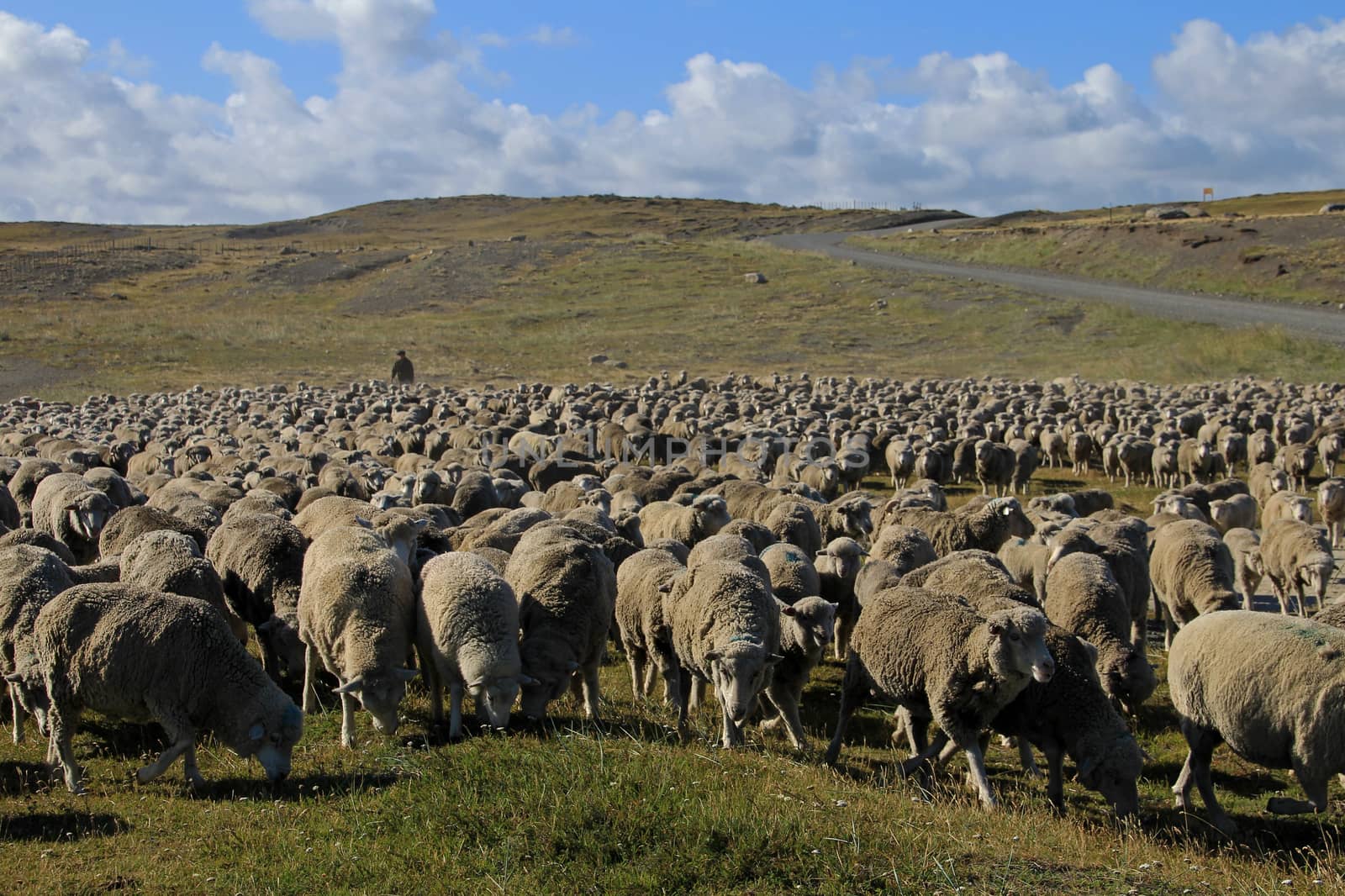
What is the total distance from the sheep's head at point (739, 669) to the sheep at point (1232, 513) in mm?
12609

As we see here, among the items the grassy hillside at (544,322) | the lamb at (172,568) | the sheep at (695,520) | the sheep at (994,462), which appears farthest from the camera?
the grassy hillside at (544,322)

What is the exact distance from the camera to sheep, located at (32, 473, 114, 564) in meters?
13.7

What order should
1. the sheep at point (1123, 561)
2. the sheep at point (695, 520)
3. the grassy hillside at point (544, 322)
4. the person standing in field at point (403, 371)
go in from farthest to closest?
the grassy hillside at point (544, 322) → the person standing in field at point (403, 371) → the sheep at point (695, 520) → the sheep at point (1123, 561)

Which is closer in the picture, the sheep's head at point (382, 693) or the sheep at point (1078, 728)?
the sheep at point (1078, 728)

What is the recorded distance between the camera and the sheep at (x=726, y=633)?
27.9 ft

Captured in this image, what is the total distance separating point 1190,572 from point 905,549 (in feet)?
10.9

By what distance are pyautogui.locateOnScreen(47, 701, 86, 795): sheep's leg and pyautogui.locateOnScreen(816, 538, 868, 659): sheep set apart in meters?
7.33

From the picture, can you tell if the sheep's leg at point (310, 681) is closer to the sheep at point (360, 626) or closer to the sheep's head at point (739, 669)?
the sheep at point (360, 626)

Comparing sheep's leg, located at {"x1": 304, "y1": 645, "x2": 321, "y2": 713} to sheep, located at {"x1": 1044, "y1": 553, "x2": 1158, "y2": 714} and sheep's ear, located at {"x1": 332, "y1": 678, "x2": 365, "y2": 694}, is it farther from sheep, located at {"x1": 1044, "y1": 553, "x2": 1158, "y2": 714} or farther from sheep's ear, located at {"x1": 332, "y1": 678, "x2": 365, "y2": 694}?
sheep, located at {"x1": 1044, "y1": 553, "x2": 1158, "y2": 714}

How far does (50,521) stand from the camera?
1459 cm

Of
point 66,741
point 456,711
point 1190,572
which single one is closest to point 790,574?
point 456,711

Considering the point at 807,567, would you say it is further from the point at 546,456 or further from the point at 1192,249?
the point at 1192,249

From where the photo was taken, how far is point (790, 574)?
36.7 feet

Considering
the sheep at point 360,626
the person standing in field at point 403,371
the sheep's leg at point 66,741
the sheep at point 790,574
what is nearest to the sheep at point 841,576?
the sheep at point 790,574
